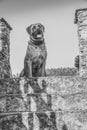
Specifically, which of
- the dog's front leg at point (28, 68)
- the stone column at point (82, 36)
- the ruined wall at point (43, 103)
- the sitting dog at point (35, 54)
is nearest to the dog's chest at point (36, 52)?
the sitting dog at point (35, 54)

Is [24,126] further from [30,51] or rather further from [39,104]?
[30,51]

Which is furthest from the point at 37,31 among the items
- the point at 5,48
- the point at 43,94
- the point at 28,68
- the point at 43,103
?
the point at 5,48

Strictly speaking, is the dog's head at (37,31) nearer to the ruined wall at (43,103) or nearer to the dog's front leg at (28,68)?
the dog's front leg at (28,68)

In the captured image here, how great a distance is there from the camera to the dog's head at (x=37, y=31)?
5883 mm

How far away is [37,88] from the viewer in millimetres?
5211

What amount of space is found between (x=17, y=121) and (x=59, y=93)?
79cm

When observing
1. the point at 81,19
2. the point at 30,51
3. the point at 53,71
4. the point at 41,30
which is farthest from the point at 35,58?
the point at 53,71

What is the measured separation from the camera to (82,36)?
9.01 meters

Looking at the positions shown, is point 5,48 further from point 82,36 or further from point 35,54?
point 35,54

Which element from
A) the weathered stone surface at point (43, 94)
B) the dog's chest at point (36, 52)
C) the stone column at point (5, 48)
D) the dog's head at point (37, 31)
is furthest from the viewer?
the stone column at point (5, 48)

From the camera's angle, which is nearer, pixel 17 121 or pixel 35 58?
pixel 17 121

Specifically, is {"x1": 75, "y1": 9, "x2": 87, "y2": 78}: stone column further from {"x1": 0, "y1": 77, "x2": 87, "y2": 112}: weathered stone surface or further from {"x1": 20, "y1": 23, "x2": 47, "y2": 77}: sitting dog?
{"x1": 0, "y1": 77, "x2": 87, "y2": 112}: weathered stone surface

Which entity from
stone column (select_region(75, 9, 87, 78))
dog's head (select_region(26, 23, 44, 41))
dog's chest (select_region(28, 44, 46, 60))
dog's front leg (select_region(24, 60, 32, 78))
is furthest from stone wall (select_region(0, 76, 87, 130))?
stone column (select_region(75, 9, 87, 78))

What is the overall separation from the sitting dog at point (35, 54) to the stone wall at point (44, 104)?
0.75m
